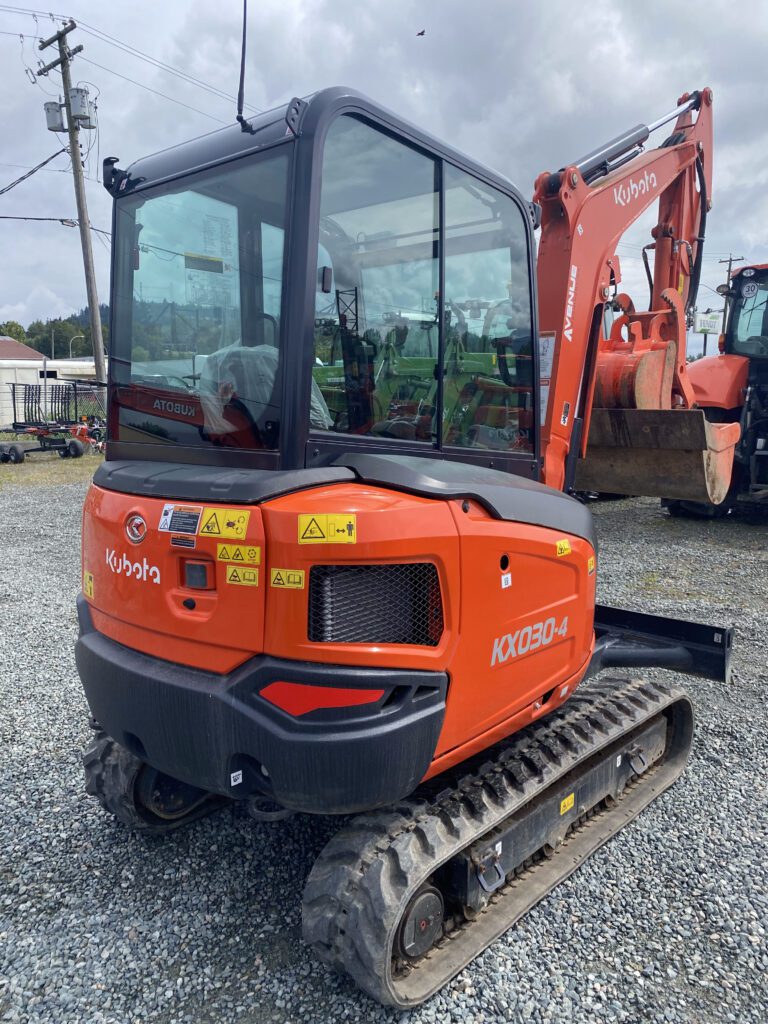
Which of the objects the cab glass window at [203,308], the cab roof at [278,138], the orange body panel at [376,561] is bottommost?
the orange body panel at [376,561]

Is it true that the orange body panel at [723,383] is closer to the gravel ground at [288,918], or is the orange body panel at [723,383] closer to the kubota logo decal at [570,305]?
the gravel ground at [288,918]

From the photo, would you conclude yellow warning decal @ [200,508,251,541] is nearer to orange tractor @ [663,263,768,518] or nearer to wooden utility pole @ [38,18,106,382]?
orange tractor @ [663,263,768,518]

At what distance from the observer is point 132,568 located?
2.39 m

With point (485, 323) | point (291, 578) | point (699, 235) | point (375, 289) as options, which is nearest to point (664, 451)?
point (699, 235)

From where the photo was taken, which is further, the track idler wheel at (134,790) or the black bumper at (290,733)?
the track idler wheel at (134,790)

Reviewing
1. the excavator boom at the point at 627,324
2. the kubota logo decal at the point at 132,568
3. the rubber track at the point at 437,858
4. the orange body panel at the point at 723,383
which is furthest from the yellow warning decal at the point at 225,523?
the orange body panel at the point at 723,383

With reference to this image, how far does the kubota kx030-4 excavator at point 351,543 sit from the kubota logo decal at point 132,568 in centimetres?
2

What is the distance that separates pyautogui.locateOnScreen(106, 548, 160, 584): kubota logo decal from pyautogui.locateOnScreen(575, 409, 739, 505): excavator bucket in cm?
479

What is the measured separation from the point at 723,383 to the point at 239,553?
7.87 meters

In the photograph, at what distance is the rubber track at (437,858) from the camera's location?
2.18 m

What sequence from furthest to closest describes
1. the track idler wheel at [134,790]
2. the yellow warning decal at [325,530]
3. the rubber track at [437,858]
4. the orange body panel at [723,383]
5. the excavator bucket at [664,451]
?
1. the orange body panel at [723,383]
2. the excavator bucket at [664,451]
3. the track idler wheel at [134,790]
4. the rubber track at [437,858]
5. the yellow warning decal at [325,530]

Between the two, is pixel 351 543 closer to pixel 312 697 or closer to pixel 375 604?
pixel 375 604

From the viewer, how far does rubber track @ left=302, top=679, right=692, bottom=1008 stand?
2.18 meters

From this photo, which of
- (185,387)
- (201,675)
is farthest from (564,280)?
(201,675)
